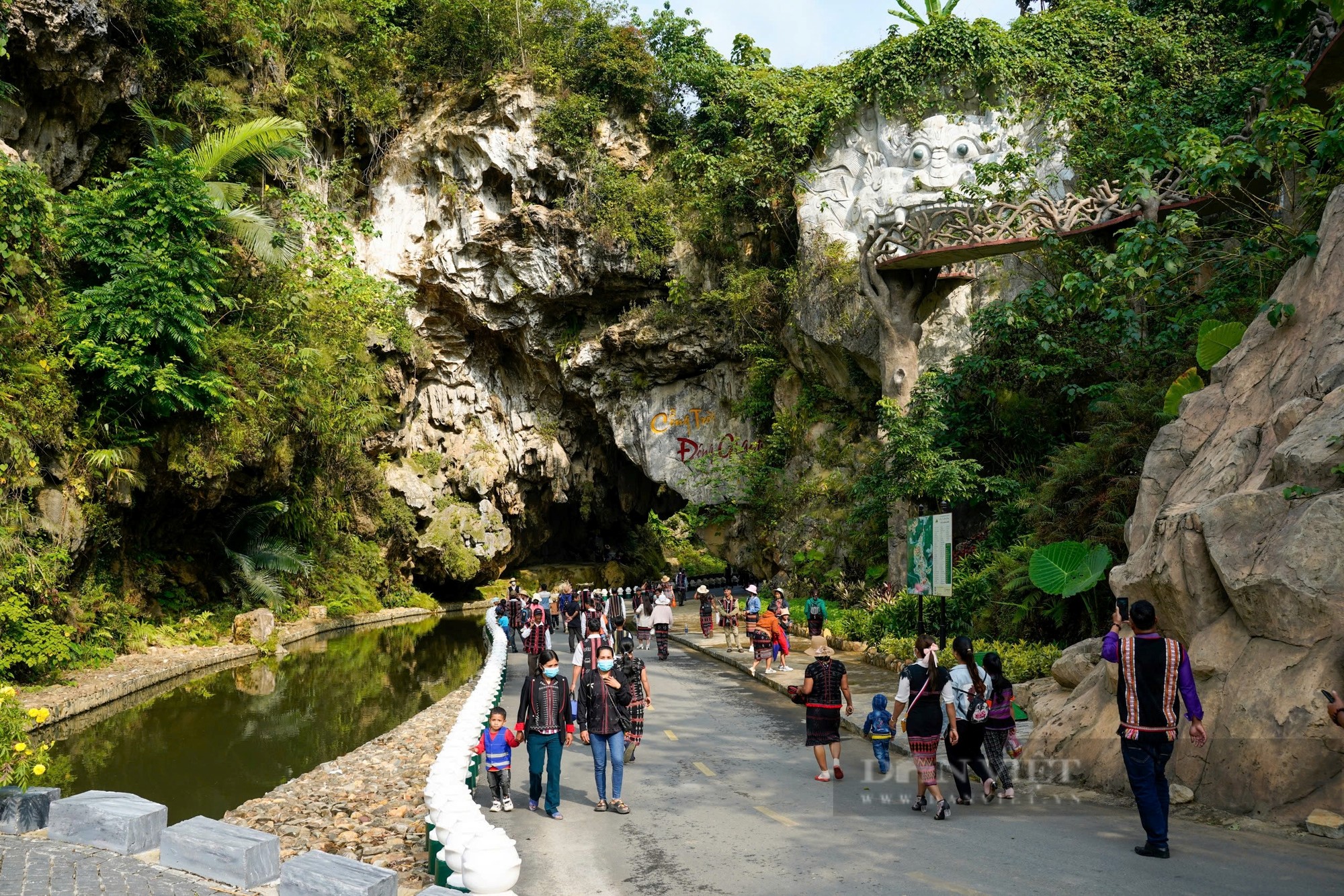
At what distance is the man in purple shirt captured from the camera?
593 cm

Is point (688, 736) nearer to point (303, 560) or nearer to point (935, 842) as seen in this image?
point (935, 842)

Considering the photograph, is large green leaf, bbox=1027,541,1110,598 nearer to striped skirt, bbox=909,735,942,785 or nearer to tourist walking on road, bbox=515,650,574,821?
striped skirt, bbox=909,735,942,785

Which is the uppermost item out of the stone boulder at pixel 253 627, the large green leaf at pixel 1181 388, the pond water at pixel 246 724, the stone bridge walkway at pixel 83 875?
the large green leaf at pixel 1181 388

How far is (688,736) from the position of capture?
434 inches

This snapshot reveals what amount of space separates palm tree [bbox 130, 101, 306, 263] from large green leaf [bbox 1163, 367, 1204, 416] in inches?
695

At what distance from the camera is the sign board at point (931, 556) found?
1255 centimetres

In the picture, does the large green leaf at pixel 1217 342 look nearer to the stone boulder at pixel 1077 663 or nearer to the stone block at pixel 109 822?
the stone boulder at pixel 1077 663

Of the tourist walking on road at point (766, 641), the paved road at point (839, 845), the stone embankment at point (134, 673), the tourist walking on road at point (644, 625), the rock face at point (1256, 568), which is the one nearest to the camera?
the paved road at point (839, 845)

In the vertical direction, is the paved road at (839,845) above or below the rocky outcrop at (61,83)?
below

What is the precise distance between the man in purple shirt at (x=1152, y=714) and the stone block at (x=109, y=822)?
6.41m

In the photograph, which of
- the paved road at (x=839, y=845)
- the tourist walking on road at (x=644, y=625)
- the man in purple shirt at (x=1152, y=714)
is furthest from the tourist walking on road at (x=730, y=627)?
the man in purple shirt at (x=1152, y=714)

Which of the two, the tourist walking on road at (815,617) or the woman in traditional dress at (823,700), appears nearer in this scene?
the woman in traditional dress at (823,700)

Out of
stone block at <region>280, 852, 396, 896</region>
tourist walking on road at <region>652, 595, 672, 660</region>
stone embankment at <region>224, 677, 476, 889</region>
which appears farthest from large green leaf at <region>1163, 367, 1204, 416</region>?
stone block at <region>280, 852, 396, 896</region>

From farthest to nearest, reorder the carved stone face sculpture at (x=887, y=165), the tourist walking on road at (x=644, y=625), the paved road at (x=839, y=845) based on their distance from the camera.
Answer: the carved stone face sculpture at (x=887, y=165) < the tourist walking on road at (x=644, y=625) < the paved road at (x=839, y=845)
